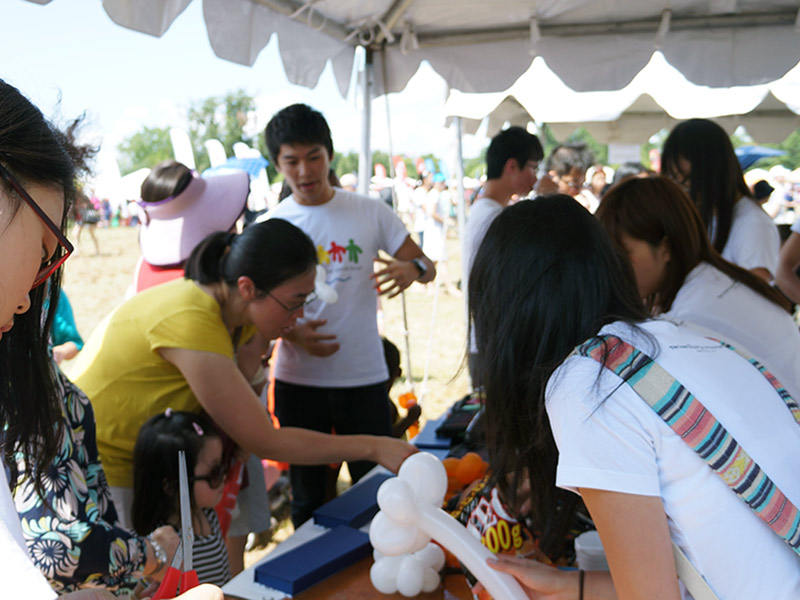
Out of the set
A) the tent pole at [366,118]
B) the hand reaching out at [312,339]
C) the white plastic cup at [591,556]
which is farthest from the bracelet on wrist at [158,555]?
the tent pole at [366,118]

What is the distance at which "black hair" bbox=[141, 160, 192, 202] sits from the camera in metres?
2.63

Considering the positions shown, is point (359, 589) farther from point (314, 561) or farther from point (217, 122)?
point (217, 122)

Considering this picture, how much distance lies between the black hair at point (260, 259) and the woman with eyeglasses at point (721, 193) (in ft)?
4.85

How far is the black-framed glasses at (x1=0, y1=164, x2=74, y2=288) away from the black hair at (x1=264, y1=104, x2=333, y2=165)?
6.34 feet

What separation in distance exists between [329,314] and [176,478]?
108cm

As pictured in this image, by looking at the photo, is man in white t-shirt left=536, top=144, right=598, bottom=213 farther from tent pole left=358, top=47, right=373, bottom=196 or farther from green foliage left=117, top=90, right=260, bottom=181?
green foliage left=117, top=90, right=260, bottom=181

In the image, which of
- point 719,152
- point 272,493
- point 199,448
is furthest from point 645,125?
point 199,448

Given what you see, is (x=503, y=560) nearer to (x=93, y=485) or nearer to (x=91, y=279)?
(x=93, y=485)

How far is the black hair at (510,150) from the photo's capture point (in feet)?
10.8

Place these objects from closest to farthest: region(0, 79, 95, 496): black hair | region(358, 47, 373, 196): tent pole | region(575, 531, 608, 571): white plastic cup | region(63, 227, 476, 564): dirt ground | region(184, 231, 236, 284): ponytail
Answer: region(0, 79, 95, 496): black hair, region(575, 531, 608, 571): white plastic cup, region(184, 231, 236, 284): ponytail, region(358, 47, 373, 196): tent pole, region(63, 227, 476, 564): dirt ground

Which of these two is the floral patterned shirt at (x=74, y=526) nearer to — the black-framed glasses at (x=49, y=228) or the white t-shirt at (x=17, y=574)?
the black-framed glasses at (x=49, y=228)

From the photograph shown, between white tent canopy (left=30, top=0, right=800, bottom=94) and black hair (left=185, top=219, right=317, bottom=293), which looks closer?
black hair (left=185, top=219, right=317, bottom=293)

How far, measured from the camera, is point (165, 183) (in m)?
2.64

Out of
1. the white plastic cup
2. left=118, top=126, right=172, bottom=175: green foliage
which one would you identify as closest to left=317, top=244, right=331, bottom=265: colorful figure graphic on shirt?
the white plastic cup
